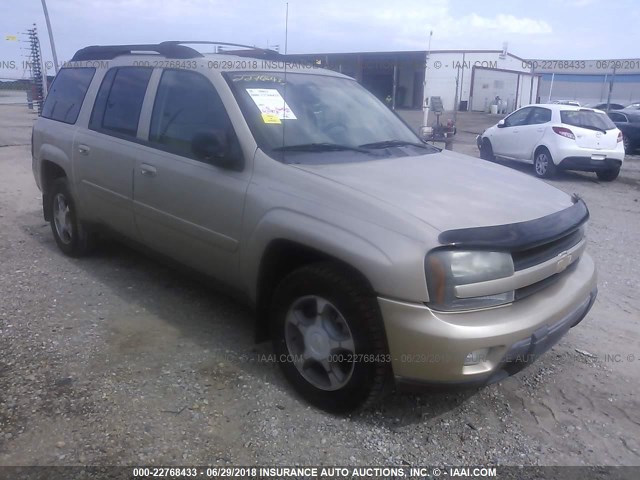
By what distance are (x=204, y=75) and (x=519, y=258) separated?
90.5 inches

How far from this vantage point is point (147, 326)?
13.6 ft

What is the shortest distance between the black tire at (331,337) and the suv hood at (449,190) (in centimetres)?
46

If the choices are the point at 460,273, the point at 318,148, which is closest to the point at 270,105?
A: the point at 318,148

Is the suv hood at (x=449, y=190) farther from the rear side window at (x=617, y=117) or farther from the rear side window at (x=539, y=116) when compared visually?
the rear side window at (x=617, y=117)

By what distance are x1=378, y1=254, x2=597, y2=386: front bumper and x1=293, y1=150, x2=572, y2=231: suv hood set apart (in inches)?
16.6

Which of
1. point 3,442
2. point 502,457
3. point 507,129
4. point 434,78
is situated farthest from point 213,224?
point 434,78

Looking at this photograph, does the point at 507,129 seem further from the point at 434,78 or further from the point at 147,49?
the point at 434,78

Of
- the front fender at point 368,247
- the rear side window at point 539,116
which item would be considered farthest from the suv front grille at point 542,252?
the rear side window at point 539,116

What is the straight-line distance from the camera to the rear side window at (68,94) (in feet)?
16.8

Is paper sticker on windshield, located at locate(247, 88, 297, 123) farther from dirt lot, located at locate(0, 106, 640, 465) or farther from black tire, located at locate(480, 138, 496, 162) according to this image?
black tire, located at locate(480, 138, 496, 162)

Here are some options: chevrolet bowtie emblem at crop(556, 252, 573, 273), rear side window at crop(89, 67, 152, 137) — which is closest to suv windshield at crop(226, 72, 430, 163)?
rear side window at crop(89, 67, 152, 137)

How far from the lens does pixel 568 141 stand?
11328 mm

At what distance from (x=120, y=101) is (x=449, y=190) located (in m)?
2.79

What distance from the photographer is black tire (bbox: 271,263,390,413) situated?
280 cm
